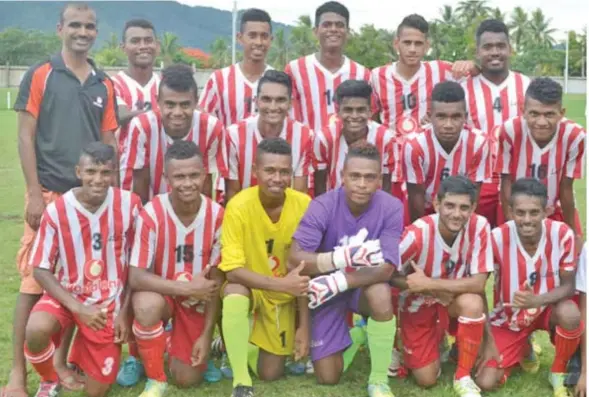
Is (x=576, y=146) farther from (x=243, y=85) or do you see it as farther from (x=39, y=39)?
(x=39, y=39)

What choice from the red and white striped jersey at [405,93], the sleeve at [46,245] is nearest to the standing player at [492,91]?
the red and white striped jersey at [405,93]

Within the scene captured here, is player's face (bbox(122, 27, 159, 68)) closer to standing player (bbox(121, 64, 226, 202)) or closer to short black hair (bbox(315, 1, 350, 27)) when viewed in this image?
standing player (bbox(121, 64, 226, 202))

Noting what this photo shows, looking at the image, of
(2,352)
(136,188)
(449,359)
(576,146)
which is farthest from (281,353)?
(576,146)

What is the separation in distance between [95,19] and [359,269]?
6.36 feet

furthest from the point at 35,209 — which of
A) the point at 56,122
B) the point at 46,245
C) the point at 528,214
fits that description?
the point at 528,214

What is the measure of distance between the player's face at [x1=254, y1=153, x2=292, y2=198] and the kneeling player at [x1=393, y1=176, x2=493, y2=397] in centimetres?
69

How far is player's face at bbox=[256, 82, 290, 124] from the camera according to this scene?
4523 millimetres

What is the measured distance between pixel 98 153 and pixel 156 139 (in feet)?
2.21

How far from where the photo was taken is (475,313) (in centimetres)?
394

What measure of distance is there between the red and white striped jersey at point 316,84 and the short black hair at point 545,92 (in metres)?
1.03

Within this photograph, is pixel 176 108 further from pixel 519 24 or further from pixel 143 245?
pixel 519 24

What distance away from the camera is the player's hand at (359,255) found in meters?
3.80

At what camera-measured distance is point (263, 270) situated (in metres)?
4.13

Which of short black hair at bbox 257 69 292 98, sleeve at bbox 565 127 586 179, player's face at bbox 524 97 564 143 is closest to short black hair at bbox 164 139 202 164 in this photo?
short black hair at bbox 257 69 292 98
